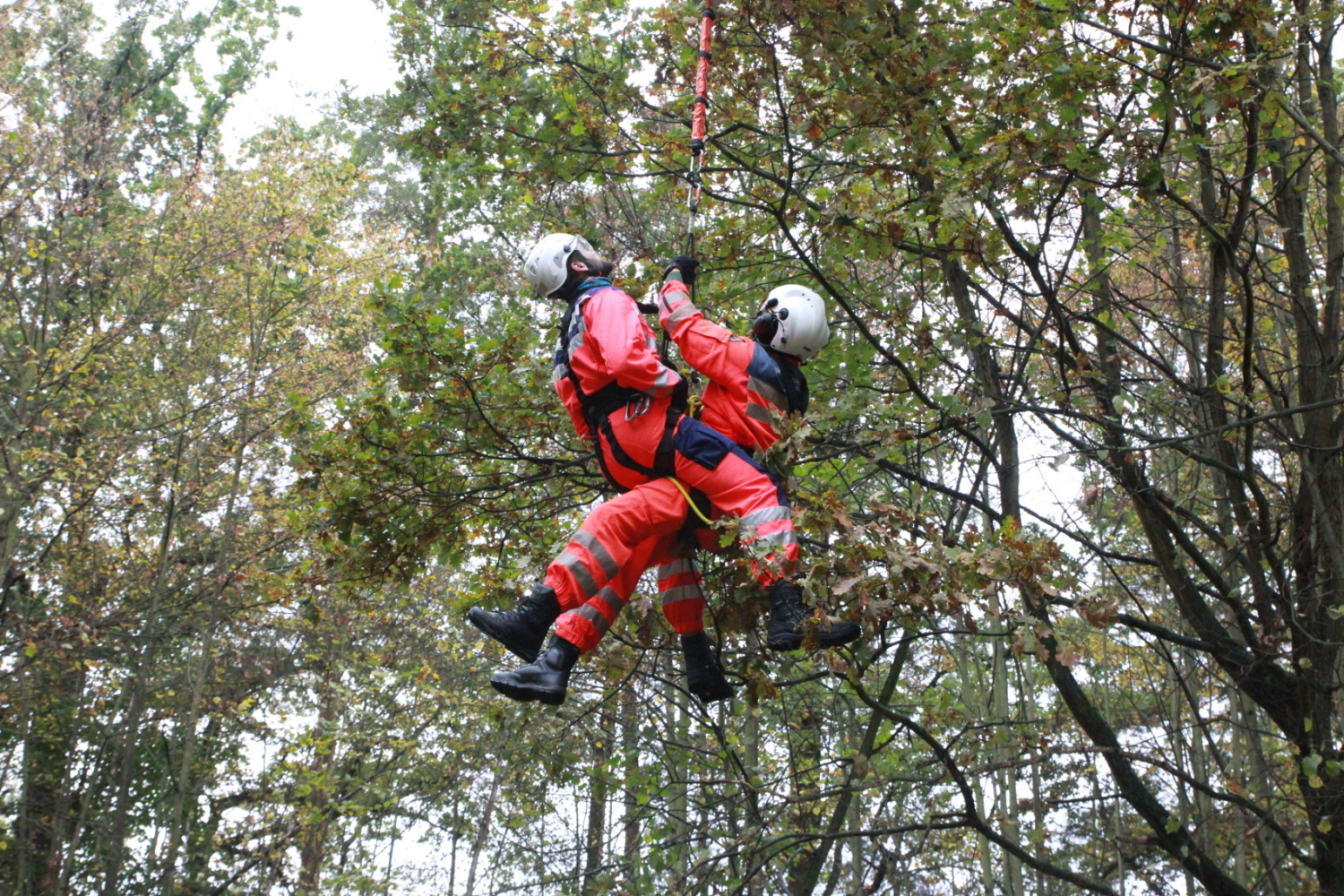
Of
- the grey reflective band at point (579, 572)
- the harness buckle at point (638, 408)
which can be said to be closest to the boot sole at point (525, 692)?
the grey reflective band at point (579, 572)

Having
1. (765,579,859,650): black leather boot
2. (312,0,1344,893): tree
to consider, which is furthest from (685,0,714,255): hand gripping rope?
(765,579,859,650): black leather boot

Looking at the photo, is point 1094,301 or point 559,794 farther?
point 559,794

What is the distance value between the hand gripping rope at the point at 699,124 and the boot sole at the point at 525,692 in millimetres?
2117

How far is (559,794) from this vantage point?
1237 cm

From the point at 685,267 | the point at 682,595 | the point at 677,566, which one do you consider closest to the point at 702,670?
the point at 682,595

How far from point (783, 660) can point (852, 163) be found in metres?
2.86

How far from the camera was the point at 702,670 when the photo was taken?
197 inches

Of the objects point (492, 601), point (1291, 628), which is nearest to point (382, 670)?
point (492, 601)

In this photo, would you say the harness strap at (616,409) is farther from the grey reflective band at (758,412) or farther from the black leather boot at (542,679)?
the black leather boot at (542,679)

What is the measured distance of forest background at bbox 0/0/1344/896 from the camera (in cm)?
525

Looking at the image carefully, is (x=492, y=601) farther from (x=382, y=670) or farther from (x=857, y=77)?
→ (x=382, y=670)

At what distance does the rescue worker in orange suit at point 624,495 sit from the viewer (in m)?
4.32

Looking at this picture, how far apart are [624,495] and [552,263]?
1.18 meters

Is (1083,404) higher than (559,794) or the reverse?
higher
